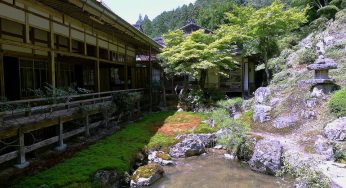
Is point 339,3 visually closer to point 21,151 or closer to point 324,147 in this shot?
point 324,147

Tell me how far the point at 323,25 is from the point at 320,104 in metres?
17.6

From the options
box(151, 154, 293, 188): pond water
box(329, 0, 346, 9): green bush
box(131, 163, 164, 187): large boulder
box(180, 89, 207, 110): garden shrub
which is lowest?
box(151, 154, 293, 188): pond water

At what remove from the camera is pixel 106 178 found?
8375mm

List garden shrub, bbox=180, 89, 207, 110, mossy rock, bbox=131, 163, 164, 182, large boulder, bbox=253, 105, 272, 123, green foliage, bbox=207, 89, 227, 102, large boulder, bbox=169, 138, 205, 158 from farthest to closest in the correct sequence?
green foliage, bbox=207, 89, 227, 102
garden shrub, bbox=180, 89, 207, 110
large boulder, bbox=253, 105, 272, 123
large boulder, bbox=169, 138, 205, 158
mossy rock, bbox=131, 163, 164, 182

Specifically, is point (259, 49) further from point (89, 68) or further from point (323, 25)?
point (89, 68)

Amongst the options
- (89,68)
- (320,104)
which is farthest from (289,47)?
(89,68)

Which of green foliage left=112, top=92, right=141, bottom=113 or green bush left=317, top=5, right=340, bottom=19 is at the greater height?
green bush left=317, top=5, right=340, bottom=19

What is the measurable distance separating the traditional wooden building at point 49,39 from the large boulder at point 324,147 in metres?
9.51

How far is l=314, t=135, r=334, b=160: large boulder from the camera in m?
10.3

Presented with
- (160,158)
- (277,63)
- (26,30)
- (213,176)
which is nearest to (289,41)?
(277,63)

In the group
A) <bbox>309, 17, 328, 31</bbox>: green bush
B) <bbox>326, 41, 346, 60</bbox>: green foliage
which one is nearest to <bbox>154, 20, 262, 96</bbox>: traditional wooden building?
<bbox>309, 17, 328, 31</bbox>: green bush

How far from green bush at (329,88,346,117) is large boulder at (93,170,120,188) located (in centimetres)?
959

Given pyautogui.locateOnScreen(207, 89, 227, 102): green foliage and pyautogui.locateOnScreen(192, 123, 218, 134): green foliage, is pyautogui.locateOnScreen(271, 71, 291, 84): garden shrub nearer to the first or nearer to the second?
pyautogui.locateOnScreen(207, 89, 227, 102): green foliage

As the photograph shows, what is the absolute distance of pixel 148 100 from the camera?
22500 mm
